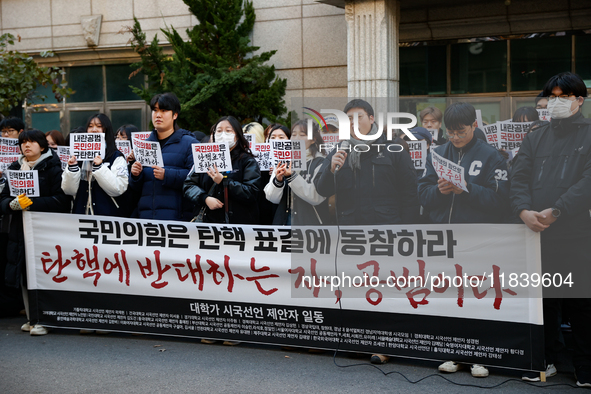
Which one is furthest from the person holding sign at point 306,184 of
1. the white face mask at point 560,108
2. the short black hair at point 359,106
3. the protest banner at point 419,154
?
the white face mask at point 560,108

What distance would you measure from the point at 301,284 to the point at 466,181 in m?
1.61

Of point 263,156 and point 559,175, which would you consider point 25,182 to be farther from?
point 559,175

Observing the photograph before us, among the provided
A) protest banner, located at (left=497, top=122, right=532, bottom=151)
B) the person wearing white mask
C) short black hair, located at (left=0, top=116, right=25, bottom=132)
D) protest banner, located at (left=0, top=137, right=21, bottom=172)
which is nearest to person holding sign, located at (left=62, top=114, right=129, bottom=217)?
protest banner, located at (left=0, top=137, right=21, bottom=172)

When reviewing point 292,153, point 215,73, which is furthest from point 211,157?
point 215,73

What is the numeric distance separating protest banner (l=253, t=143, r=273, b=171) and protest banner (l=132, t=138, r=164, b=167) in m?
1.05

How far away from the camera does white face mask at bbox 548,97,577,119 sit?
4.67 metres

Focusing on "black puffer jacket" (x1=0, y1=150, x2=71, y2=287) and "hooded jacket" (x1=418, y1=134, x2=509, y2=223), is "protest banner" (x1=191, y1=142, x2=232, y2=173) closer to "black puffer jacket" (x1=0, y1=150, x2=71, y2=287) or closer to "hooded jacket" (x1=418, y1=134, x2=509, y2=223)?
"black puffer jacket" (x1=0, y1=150, x2=71, y2=287)

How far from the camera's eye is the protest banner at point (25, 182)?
640 centimetres

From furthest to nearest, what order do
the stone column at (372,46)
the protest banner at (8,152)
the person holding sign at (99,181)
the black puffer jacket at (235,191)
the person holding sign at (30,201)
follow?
the stone column at (372,46) → the protest banner at (8,152) → the person holding sign at (30,201) → the person holding sign at (99,181) → the black puffer jacket at (235,191)

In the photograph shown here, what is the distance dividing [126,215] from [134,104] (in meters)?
8.45

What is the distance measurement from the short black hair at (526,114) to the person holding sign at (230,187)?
2.37 m

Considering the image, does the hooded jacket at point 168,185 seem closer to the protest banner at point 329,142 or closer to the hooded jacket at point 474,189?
the protest banner at point 329,142

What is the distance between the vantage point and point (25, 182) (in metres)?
6.41

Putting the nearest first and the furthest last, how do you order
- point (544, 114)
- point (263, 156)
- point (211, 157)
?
1. point (544, 114)
2. point (211, 157)
3. point (263, 156)
